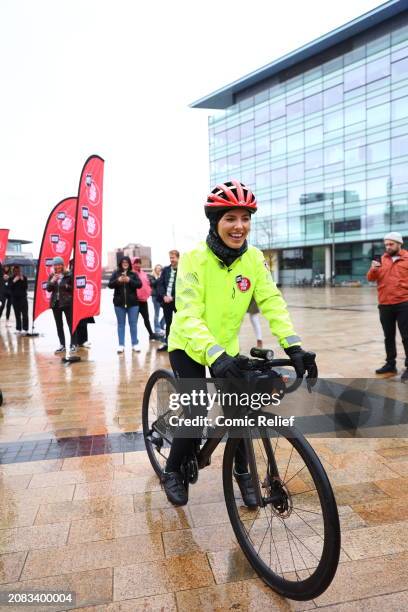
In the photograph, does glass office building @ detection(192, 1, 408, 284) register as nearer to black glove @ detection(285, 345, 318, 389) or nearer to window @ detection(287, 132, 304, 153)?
window @ detection(287, 132, 304, 153)

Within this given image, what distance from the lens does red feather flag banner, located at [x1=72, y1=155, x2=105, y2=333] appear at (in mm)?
8672

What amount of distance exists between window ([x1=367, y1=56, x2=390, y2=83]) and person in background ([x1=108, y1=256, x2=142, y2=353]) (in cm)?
4265

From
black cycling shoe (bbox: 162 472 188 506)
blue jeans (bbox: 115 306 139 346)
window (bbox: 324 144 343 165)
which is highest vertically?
window (bbox: 324 144 343 165)

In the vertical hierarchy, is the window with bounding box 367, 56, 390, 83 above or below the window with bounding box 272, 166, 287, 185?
above

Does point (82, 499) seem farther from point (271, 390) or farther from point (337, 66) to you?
point (337, 66)

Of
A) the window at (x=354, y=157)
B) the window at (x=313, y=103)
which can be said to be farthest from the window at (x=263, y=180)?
the window at (x=354, y=157)

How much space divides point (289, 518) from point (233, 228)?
1.46m

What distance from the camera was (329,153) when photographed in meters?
47.8

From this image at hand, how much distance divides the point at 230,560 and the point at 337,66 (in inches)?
2057

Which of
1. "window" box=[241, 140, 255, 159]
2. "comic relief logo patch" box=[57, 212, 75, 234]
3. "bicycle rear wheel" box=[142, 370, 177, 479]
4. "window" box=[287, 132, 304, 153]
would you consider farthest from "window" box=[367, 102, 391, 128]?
"bicycle rear wheel" box=[142, 370, 177, 479]

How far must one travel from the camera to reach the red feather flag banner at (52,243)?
12.2 meters

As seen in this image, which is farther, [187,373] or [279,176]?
[279,176]

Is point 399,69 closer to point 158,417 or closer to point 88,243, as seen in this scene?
point 88,243

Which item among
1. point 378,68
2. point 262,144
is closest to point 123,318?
point 378,68
